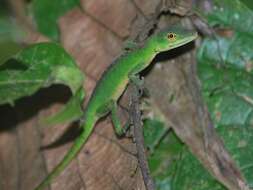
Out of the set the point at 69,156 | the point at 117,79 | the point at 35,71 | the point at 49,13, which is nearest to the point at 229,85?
the point at 117,79

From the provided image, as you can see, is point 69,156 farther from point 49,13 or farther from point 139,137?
point 49,13

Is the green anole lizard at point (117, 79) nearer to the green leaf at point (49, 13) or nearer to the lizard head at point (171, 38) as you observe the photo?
the lizard head at point (171, 38)

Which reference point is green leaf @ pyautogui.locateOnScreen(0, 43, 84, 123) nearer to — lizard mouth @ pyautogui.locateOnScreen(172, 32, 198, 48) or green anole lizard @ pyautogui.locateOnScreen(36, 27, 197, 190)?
green anole lizard @ pyautogui.locateOnScreen(36, 27, 197, 190)

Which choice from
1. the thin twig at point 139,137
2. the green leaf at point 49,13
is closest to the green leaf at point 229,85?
the thin twig at point 139,137

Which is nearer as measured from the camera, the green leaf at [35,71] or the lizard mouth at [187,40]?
the green leaf at [35,71]

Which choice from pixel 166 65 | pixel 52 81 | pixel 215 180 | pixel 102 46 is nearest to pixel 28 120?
pixel 52 81

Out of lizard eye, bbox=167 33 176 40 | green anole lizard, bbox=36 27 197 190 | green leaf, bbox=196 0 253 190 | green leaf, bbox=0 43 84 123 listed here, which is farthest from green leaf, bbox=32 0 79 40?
green leaf, bbox=196 0 253 190
